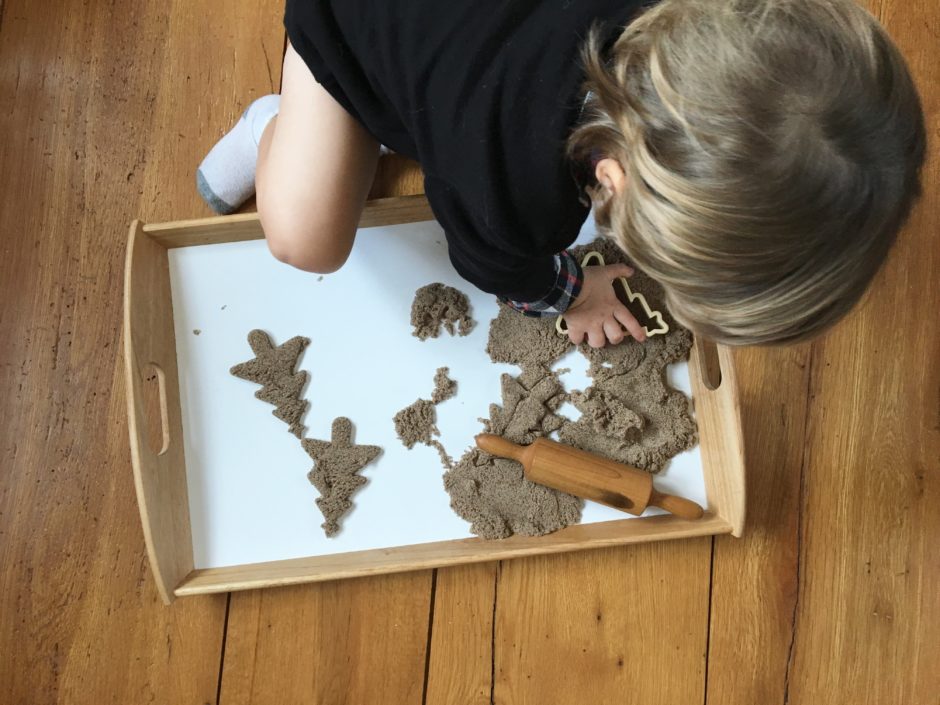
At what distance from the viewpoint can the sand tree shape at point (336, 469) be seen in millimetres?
755

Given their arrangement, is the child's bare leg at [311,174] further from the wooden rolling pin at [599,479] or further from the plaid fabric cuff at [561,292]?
the wooden rolling pin at [599,479]

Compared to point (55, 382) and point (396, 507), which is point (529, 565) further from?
point (55, 382)

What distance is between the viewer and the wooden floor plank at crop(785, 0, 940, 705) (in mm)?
777

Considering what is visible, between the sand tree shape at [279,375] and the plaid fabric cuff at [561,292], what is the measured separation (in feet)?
0.73

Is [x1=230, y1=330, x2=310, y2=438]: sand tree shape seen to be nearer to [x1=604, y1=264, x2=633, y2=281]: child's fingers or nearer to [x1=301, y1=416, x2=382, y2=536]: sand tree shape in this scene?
[x1=301, y1=416, x2=382, y2=536]: sand tree shape

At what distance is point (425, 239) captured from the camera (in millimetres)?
794

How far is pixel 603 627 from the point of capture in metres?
0.78

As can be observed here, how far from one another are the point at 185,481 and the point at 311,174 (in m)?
0.33

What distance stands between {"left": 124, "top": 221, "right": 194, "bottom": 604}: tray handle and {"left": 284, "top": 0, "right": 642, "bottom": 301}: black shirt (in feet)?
0.90

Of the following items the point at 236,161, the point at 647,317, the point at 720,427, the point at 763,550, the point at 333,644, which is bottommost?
the point at 333,644

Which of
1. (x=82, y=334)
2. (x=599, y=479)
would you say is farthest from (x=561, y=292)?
(x=82, y=334)

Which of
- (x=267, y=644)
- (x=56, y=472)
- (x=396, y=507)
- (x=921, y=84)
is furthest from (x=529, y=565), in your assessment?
(x=921, y=84)

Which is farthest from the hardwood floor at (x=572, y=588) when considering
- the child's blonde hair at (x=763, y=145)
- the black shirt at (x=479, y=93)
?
the child's blonde hair at (x=763, y=145)

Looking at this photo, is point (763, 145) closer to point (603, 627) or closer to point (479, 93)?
point (479, 93)
